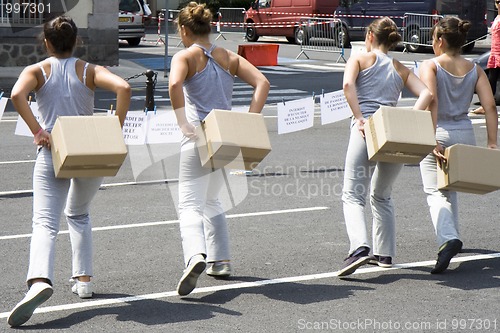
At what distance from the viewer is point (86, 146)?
220 inches

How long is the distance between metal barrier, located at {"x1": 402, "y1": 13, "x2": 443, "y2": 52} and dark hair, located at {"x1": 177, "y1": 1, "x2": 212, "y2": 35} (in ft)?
79.3

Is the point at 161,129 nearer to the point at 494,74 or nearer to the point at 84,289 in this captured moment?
the point at 84,289

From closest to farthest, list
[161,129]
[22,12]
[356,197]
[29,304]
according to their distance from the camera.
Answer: [29,304] → [356,197] → [161,129] → [22,12]

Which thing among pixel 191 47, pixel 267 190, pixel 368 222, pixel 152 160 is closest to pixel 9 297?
pixel 191 47

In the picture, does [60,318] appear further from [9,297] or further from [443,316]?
[443,316]

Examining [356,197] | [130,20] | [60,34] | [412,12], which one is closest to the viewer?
[60,34]

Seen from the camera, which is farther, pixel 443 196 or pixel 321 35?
pixel 321 35

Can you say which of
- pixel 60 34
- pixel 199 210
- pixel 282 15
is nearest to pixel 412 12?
pixel 282 15

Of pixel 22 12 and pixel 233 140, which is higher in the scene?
pixel 233 140

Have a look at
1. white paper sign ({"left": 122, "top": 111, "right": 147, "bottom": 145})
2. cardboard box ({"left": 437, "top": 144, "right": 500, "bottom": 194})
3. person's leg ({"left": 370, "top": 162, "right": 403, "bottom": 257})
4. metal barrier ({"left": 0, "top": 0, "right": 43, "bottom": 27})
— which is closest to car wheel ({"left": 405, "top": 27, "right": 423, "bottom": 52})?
metal barrier ({"left": 0, "top": 0, "right": 43, "bottom": 27})

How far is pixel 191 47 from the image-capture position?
626cm

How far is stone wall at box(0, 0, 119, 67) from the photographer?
74.7ft

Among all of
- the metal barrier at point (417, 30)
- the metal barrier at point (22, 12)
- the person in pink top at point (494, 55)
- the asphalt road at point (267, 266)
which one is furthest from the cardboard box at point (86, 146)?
the metal barrier at point (417, 30)

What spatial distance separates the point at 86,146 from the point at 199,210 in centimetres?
106
